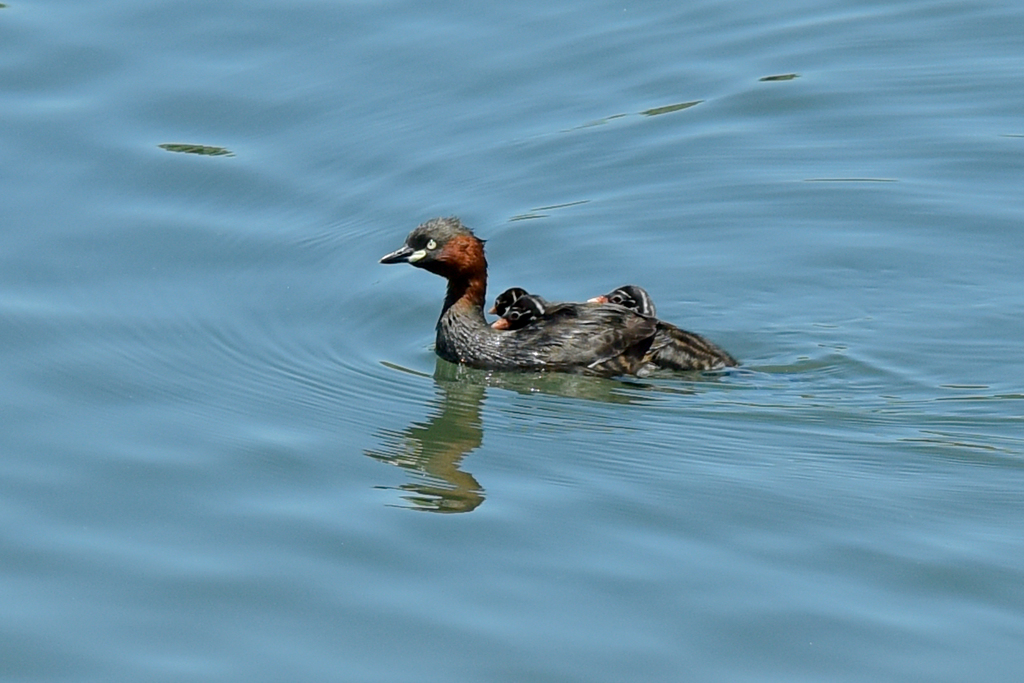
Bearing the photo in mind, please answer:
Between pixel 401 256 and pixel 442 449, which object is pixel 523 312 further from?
pixel 442 449

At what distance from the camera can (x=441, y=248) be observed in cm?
1163

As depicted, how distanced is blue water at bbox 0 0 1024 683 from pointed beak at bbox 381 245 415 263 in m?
0.50

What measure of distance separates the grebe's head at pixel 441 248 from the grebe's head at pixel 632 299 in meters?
0.86

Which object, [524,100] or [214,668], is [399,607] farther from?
[524,100]

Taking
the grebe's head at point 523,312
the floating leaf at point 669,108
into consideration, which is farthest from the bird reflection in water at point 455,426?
the floating leaf at point 669,108

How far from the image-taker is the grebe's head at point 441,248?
11.6 m

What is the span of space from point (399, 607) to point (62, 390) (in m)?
Result: 3.30

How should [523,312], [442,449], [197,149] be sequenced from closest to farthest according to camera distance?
1. [442,449]
2. [523,312]
3. [197,149]

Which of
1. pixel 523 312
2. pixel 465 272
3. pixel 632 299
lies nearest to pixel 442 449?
pixel 523 312

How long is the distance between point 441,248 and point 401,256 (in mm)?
278

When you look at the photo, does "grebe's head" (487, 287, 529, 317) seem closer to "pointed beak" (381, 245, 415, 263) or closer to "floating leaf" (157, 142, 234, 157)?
"pointed beak" (381, 245, 415, 263)

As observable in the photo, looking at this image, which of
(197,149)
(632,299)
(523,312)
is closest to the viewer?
(632,299)

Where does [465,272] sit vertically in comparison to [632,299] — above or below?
above

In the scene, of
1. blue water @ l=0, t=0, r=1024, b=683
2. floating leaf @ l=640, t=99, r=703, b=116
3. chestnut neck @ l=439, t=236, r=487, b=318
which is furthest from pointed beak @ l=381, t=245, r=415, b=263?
floating leaf @ l=640, t=99, r=703, b=116
